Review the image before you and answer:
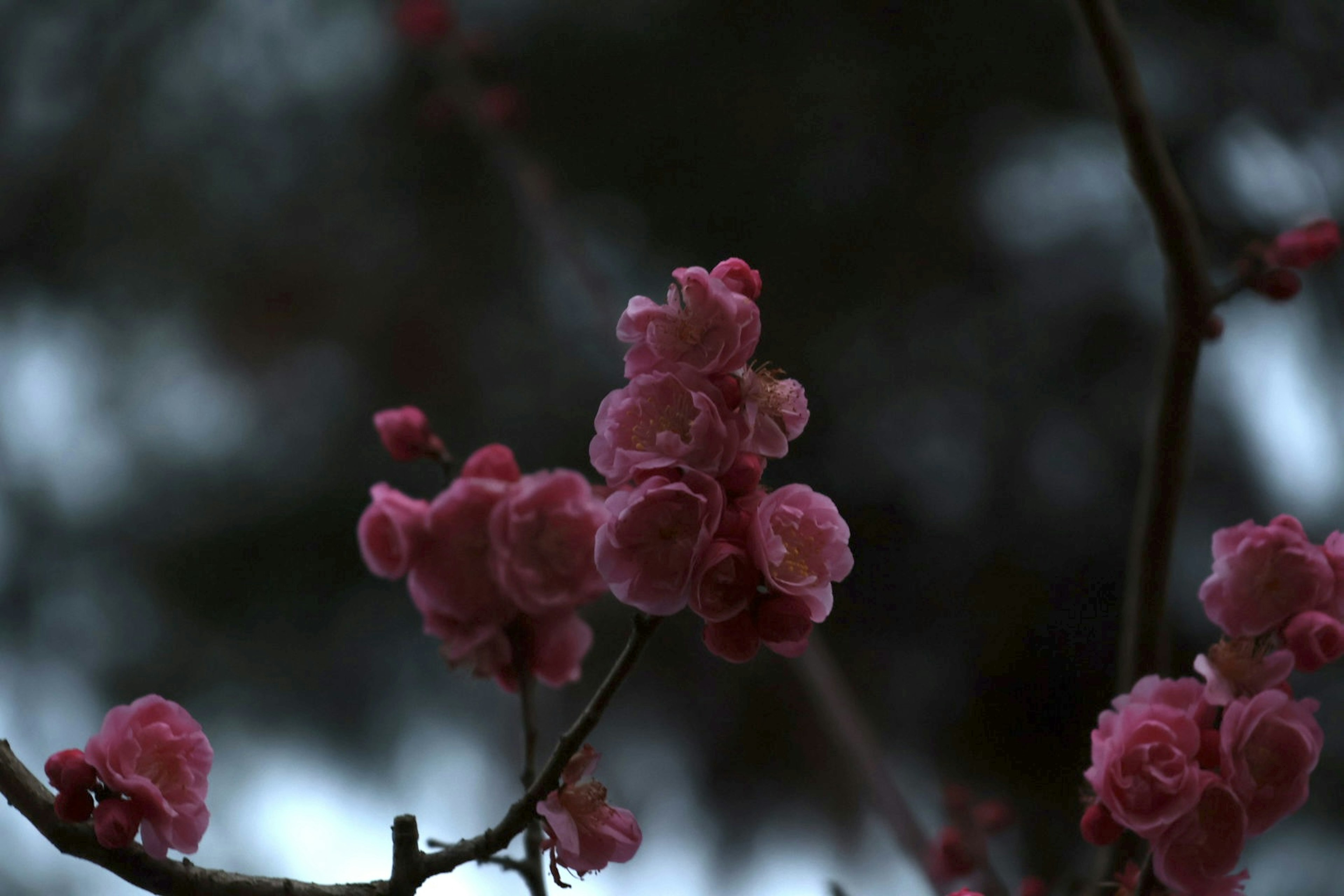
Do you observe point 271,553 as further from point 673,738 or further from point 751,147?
point 751,147

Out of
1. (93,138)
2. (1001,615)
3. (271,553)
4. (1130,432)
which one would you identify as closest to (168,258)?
(93,138)

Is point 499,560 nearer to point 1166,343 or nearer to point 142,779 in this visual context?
point 142,779

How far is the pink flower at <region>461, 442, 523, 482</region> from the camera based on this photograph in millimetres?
561

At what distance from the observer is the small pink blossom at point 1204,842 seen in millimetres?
423

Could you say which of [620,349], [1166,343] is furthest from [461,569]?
[620,349]

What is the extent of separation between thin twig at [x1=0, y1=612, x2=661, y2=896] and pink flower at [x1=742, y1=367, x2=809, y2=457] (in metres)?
0.08

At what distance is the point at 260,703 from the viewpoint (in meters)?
1.71

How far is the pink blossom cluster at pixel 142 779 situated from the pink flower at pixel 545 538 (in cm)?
16

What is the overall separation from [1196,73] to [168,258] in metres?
1.90

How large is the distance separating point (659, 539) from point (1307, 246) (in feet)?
2.14

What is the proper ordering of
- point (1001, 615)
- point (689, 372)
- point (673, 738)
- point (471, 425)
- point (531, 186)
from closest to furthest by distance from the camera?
point (689, 372), point (531, 186), point (1001, 615), point (673, 738), point (471, 425)

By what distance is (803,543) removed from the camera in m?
0.40

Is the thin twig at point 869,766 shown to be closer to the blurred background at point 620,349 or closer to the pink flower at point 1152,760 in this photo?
the pink flower at point 1152,760

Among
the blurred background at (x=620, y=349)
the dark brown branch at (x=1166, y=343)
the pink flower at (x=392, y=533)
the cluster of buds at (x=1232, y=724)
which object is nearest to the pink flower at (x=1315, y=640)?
the cluster of buds at (x=1232, y=724)
